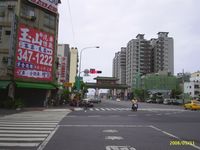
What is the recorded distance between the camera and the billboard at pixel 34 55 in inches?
1494

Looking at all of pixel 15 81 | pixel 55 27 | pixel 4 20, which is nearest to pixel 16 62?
pixel 15 81

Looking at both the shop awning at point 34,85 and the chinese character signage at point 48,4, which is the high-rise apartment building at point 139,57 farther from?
the shop awning at point 34,85

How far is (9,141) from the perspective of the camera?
11.1m

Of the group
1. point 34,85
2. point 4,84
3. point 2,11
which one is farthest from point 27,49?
point 4,84

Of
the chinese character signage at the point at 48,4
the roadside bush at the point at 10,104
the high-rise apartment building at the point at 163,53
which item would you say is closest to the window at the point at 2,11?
the chinese character signage at the point at 48,4

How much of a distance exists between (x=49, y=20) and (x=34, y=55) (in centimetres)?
698

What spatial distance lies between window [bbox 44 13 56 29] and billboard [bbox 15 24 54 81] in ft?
5.26

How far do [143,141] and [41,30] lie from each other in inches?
1285

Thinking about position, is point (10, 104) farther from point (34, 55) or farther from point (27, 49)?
point (34, 55)

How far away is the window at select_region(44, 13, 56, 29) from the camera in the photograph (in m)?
43.2

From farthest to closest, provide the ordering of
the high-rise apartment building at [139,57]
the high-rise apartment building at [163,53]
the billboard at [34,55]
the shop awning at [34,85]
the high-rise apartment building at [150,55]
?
the high-rise apartment building at [139,57] < the high-rise apartment building at [150,55] < the high-rise apartment building at [163,53] < the billboard at [34,55] < the shop awning at [34,85]

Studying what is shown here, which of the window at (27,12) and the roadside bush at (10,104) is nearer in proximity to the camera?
the roadside bush at (10,104)

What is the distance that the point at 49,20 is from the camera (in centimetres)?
4394

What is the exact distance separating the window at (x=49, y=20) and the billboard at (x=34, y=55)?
5.26 feet
